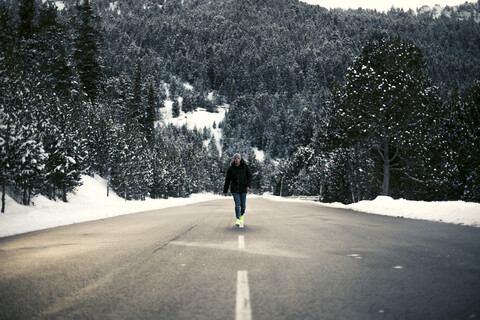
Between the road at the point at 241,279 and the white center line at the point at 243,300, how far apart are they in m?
0.01

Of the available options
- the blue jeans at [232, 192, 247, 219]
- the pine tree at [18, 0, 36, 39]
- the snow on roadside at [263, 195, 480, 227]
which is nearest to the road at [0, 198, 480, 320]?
the blue jeans at [232, 192, 247, 219]

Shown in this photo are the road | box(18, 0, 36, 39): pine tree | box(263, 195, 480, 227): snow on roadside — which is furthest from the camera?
box(18, 0, 36, 39): pine tree

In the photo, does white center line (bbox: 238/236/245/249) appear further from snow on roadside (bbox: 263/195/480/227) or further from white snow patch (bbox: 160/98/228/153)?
white snow patch (bbox: 160/98/228/153)

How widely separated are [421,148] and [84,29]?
61864 millimetres

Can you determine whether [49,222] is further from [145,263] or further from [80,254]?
[145,263]

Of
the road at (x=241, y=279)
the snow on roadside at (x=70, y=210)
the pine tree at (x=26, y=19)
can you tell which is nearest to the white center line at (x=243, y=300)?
the road at (x=241, y=279)

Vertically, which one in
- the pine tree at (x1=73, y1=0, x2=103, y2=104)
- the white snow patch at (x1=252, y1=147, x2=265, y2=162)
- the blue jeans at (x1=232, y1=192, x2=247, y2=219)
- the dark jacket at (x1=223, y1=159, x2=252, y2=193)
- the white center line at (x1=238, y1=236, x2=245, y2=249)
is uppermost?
the pine tree at (x1=73, y1=0, x2=103, y2=104)

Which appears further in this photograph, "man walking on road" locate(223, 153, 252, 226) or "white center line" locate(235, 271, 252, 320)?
"man walking on road" locate(223, 153, 252, 226)

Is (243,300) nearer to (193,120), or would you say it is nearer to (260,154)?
(260,154)

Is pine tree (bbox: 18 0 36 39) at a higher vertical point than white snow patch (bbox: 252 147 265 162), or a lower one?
higher

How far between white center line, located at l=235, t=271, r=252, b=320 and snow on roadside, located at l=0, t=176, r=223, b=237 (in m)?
8.06

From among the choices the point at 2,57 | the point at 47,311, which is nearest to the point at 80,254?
the point at 47,311

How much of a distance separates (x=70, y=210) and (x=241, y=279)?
18.6 m

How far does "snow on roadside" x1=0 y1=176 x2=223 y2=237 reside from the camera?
1153cm
